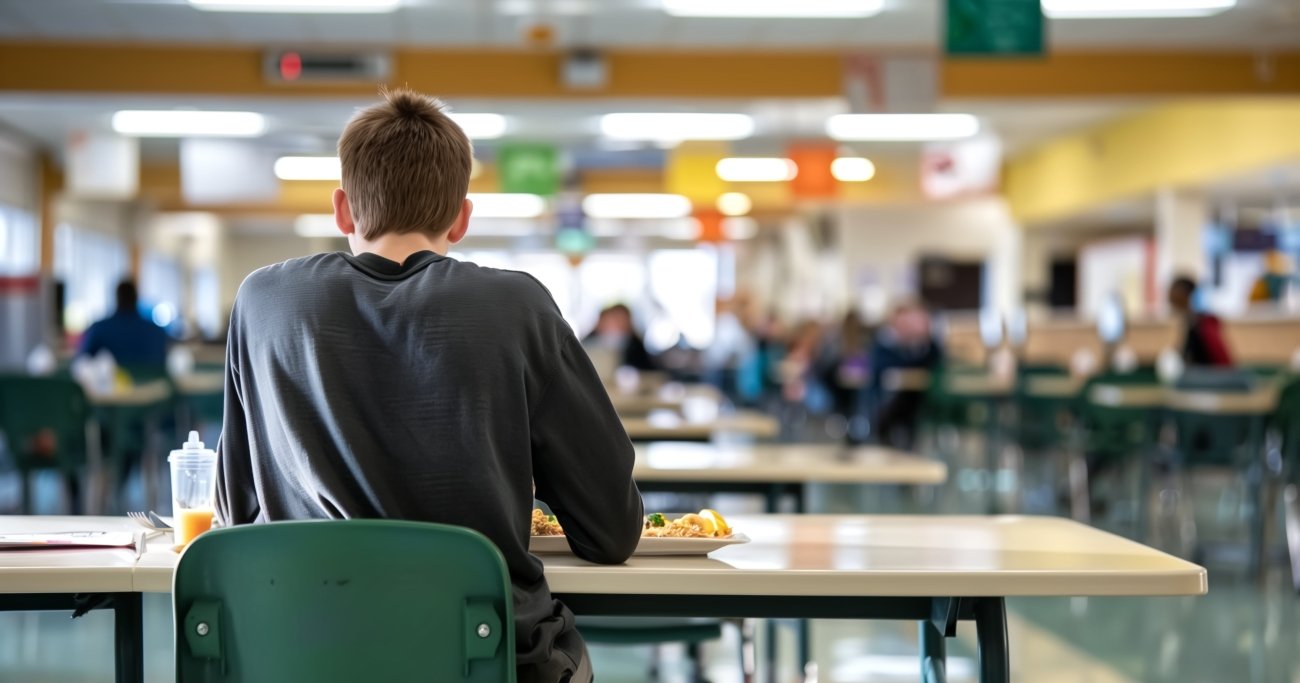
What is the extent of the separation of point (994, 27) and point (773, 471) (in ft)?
13.3

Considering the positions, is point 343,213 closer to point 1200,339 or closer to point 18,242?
point 1200,339

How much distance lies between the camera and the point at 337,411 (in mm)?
1454

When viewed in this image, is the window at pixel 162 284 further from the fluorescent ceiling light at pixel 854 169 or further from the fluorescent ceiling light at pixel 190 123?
the fluorescent ceiling light at pixel 854 169

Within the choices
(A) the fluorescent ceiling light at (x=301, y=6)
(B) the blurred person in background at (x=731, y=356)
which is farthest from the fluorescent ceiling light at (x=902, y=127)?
(A) the fluorescent ceiling light at (x=301, y=6)

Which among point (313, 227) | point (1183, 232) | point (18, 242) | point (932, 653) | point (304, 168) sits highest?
point (304, 168)

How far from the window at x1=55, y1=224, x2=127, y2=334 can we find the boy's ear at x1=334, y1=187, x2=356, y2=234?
14.4 meters

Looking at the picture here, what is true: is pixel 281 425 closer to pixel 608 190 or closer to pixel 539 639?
pixel 539 639

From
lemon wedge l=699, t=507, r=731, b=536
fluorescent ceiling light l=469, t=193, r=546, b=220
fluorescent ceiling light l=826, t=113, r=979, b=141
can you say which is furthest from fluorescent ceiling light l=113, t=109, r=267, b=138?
lemon wedge l=699, t=507, r=731, b=536

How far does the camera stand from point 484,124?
39.5 feet

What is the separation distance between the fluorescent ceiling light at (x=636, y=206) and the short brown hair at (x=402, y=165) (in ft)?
52.8

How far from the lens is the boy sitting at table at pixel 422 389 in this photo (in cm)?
146

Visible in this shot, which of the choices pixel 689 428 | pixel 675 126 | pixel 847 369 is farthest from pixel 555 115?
pixel 689 428

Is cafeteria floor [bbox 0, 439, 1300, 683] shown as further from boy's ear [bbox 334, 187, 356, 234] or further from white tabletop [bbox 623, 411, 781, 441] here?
boy's ear [bbox 334, 187, 356, 234]

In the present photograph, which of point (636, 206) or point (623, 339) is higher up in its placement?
point (636, 206)
